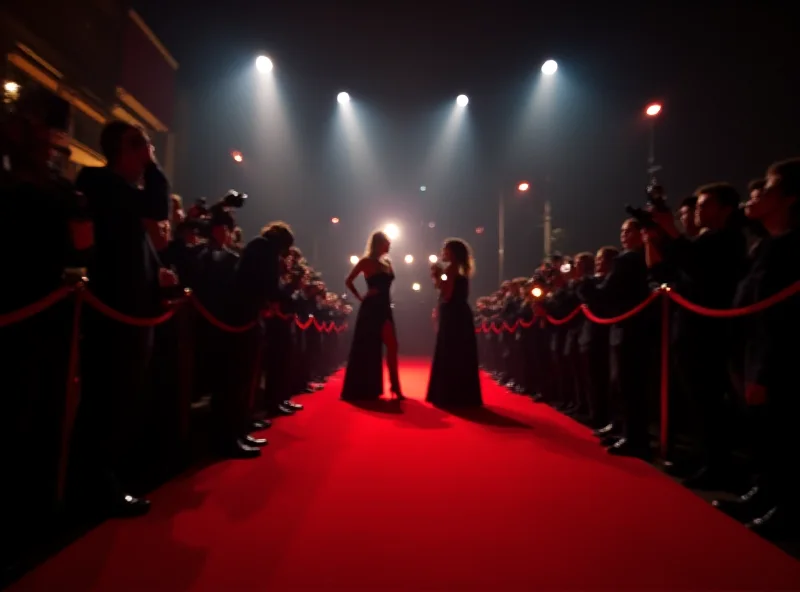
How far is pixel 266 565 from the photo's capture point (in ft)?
5.30

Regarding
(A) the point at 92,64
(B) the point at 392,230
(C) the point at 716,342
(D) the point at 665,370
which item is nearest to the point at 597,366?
(D) the point at 665,370

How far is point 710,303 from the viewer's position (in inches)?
105

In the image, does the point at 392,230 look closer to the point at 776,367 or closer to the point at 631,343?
the point at 631,343

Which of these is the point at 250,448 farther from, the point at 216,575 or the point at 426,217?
the point at 426,217

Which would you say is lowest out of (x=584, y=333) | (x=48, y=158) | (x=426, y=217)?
(x=584, y=333)

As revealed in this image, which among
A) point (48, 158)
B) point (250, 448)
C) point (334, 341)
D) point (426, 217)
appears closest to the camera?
point (48, 158)

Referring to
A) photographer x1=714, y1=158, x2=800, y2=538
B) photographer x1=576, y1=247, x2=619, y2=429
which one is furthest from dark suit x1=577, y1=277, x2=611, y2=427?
photographer x1=714, y1=158, x2=800, y2=538

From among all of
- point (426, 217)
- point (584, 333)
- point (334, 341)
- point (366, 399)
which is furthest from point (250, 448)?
point (426, 217)

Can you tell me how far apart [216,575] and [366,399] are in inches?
160

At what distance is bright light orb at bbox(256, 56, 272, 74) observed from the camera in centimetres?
1316

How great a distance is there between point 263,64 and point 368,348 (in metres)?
11.8

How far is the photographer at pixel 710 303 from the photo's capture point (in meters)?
2.60

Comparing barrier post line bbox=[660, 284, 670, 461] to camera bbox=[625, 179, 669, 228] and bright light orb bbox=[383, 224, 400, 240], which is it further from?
bright light orb bbox=[383, 224, 400, 240]

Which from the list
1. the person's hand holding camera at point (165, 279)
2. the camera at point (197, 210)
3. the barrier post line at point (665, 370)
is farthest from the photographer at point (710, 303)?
the camera at point (197, 210)
